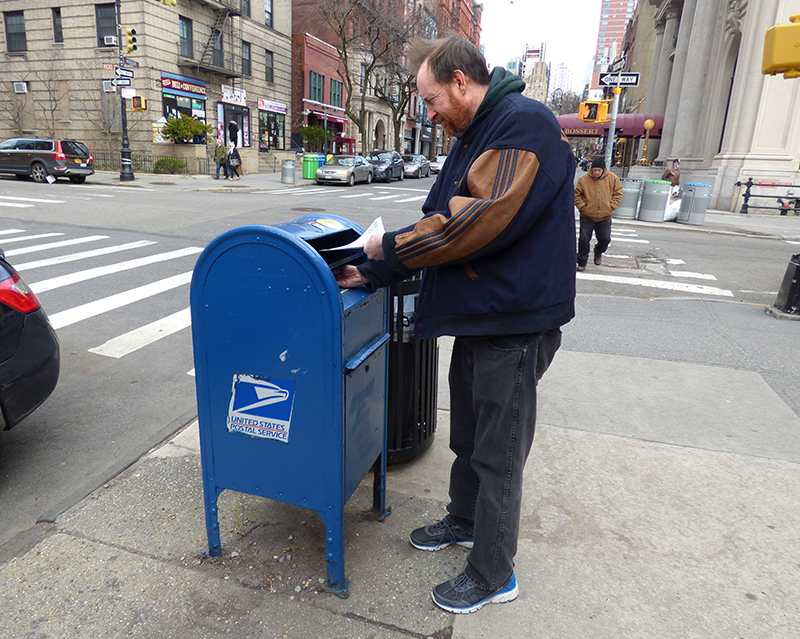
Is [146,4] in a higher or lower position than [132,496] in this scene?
higher

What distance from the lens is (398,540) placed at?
108 inches

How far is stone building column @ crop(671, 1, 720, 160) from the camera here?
24.7 m

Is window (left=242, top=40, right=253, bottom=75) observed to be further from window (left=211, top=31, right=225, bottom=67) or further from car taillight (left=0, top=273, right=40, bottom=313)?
car taillight (left=0, top=273, right=40, bottom=313)

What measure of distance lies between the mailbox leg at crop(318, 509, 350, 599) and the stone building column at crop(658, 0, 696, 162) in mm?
29721

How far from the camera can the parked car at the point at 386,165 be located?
30548 mm

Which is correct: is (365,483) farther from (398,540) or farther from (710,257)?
(710,257)

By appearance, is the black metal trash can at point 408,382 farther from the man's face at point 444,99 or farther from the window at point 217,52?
the window at point 217,52

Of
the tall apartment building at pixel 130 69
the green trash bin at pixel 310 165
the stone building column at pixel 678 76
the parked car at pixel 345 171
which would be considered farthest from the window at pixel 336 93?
the stone building column at pixel 678 76

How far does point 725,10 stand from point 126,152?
2408 centimetres

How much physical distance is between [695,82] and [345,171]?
15.5 metres

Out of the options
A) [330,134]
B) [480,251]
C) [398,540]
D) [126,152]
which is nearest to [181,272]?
[398,540]

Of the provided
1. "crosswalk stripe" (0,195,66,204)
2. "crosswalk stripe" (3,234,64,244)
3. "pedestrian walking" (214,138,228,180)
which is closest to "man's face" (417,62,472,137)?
"crosswalk stripe" (3,234,64,244)

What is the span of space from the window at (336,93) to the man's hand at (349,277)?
46730 mm

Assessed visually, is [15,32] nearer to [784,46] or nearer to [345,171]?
[345,171]
